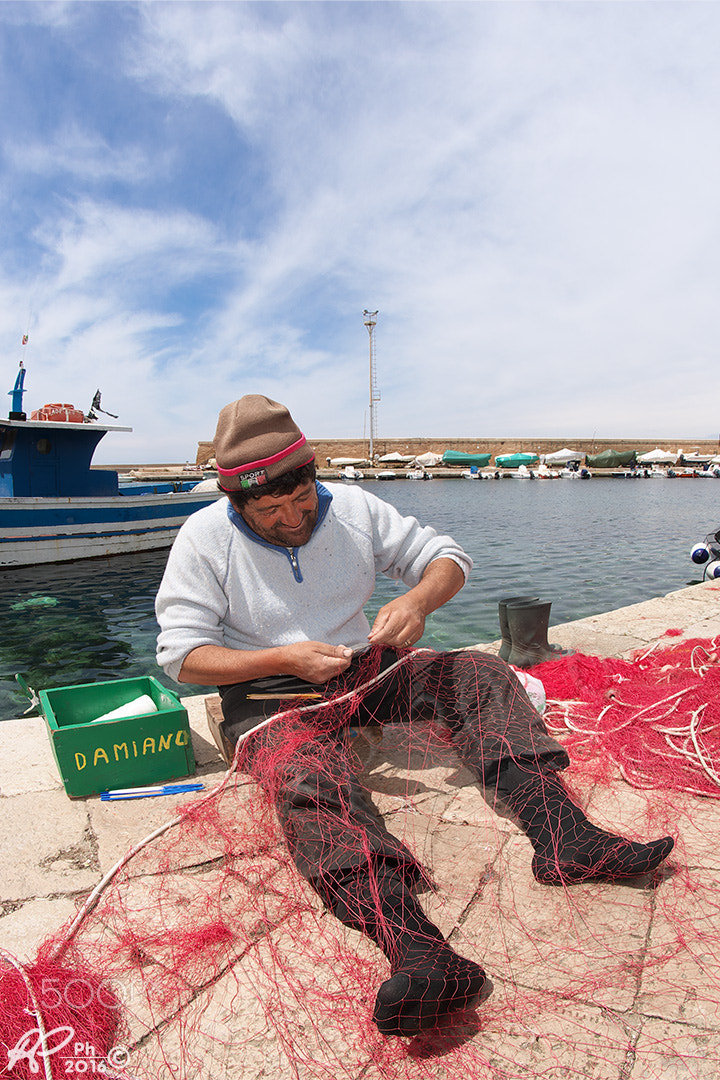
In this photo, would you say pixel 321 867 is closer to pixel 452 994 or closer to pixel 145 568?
pixel 452 994

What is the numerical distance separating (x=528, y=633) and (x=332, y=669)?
262cm

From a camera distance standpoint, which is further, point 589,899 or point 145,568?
point 145,568

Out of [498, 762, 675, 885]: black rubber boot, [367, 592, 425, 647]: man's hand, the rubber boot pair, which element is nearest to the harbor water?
the rubber boot pair

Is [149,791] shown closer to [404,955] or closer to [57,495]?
[404,955]

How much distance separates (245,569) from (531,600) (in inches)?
115

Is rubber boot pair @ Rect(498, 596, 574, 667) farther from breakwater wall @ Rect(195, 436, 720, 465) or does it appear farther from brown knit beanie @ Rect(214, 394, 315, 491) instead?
breakwater wall @ Rect(195, 436, 720, 465)

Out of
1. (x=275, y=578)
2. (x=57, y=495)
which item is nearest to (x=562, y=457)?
(x=57, y=495)

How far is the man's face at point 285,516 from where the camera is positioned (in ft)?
7.46

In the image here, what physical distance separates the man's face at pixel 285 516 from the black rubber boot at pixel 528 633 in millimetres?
2405

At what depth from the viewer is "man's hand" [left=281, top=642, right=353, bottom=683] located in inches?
83.0

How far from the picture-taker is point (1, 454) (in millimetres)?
13555

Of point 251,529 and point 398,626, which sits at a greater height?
point 251,529

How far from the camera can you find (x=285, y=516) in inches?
90.6

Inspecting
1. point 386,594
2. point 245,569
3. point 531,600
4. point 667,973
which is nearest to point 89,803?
point 245,569
